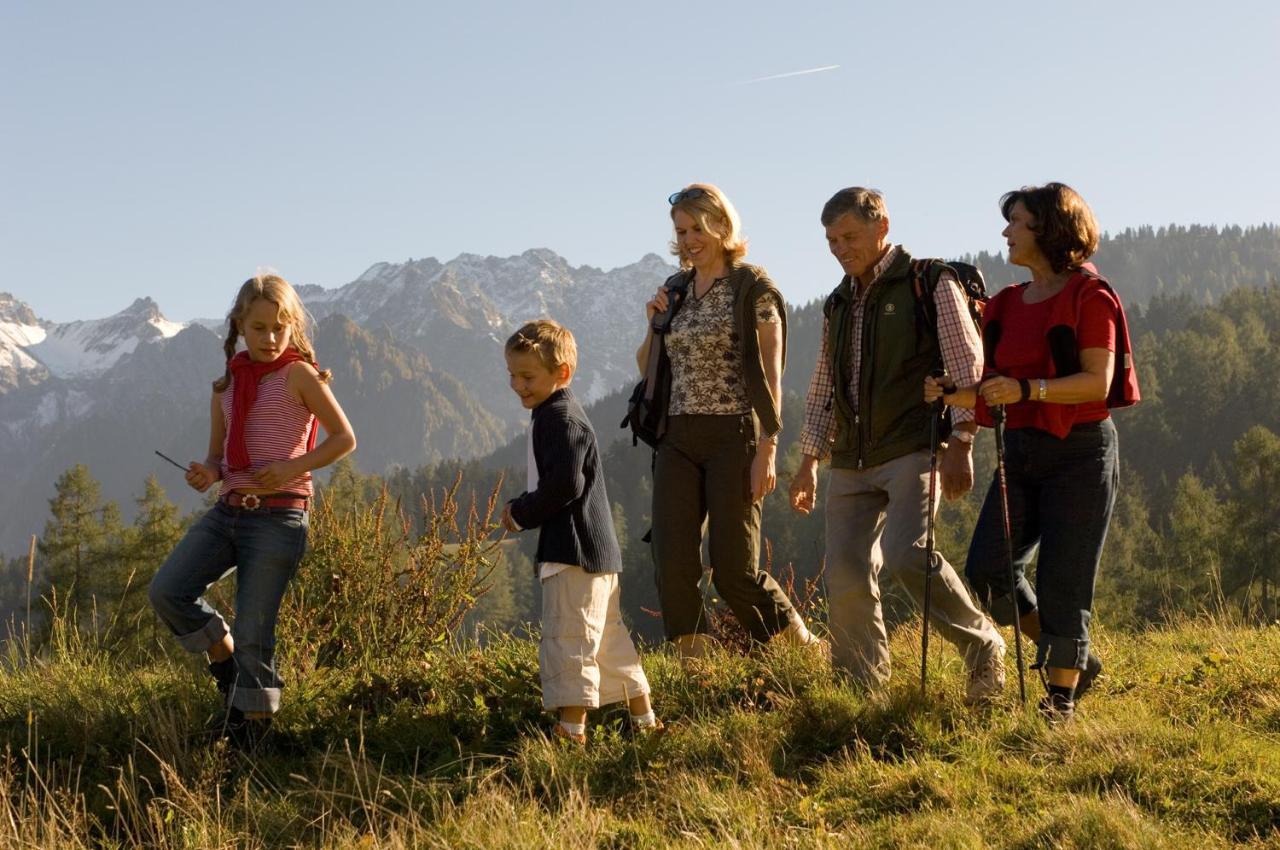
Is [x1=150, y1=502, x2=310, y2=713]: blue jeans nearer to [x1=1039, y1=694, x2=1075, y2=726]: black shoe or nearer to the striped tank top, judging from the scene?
the striped tank top

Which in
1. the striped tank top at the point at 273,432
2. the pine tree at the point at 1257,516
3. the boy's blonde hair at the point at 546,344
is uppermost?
the boy's blonde hair at the point at 546,344

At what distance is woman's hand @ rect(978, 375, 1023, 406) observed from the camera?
4203 mm

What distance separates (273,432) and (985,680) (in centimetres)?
300

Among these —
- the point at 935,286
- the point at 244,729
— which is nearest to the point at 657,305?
the point at 935,286

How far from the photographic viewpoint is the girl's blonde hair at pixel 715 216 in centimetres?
534

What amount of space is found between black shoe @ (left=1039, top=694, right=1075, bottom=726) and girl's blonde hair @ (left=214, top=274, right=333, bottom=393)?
3.05 metres

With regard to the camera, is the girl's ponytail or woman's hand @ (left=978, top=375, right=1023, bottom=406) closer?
woman's hand @ (left=978, top=375, right=1023, bottom=406)

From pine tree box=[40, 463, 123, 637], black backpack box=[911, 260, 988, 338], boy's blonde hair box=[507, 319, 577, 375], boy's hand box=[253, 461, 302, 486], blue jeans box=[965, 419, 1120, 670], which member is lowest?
pine tree box=[40, 463, 123, 637]

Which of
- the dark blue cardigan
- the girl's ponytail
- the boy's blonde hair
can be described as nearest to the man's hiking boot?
the dark blue cardigan

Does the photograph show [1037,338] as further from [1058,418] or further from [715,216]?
[715,216]

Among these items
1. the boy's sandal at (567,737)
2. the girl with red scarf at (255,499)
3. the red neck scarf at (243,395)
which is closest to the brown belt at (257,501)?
the girl with red scarf at (255,499)

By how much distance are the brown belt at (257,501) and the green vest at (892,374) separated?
2275 mm

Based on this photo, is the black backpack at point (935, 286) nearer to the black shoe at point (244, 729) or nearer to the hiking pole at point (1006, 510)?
the hiking pole at point (1006, 510)

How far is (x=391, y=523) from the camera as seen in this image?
256 inches
